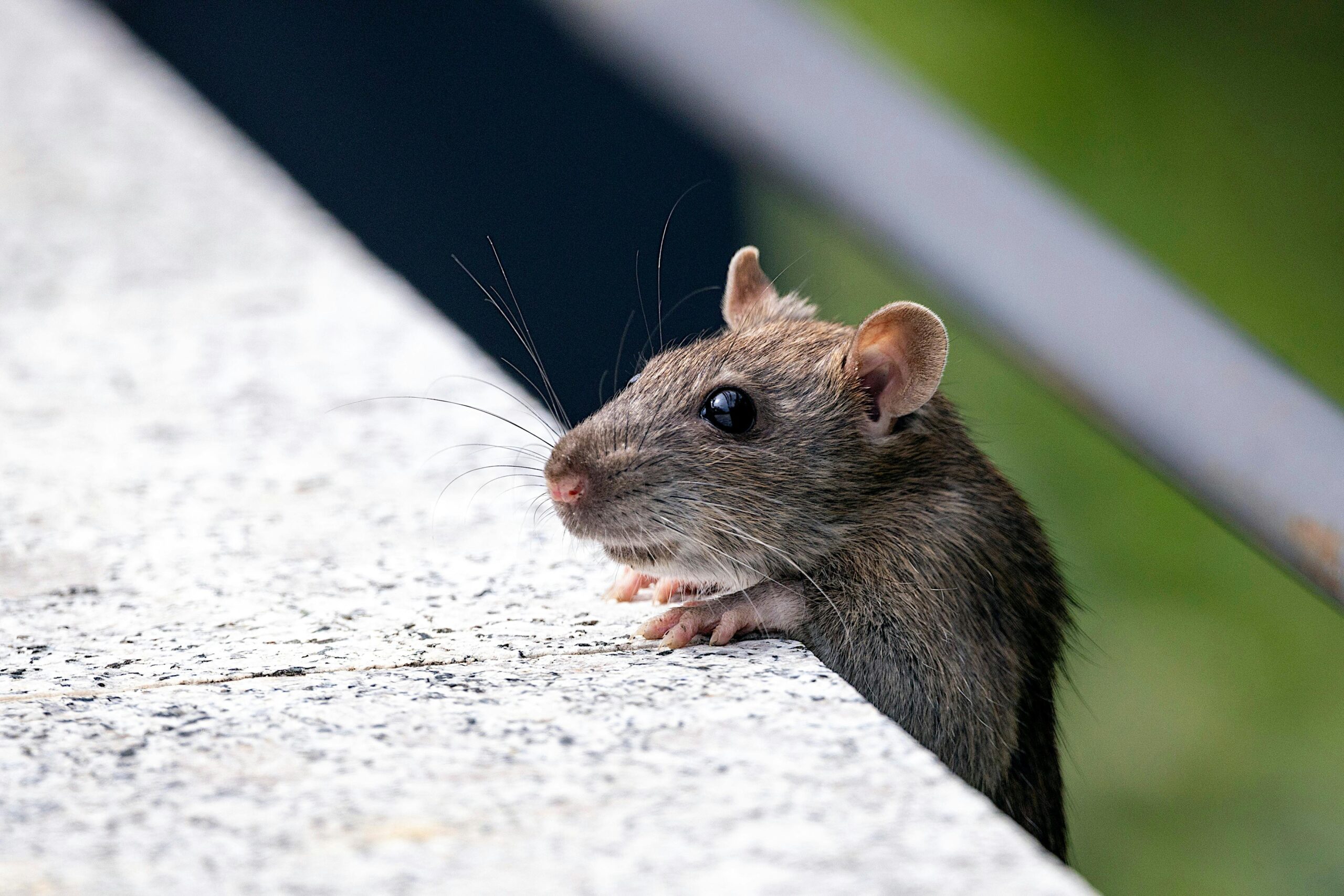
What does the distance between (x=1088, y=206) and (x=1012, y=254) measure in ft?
9.02

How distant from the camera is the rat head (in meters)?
2.89

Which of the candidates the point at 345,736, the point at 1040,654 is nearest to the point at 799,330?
the point at 1040,654

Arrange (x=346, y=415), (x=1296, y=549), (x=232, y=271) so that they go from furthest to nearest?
(x=232, y=271), (x=346, y=415), (x=1296, y=549)

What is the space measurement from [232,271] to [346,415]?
121 centimetres

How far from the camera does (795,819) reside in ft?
5.87

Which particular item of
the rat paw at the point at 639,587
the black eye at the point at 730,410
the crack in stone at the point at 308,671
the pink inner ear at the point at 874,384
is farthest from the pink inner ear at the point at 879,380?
the crack in stone at the point at 308,671

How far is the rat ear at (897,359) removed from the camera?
2.96 metres

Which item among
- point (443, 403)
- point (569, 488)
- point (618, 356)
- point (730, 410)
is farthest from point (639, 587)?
point (443, 403)

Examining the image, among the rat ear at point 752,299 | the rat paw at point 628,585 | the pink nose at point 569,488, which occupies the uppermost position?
the rat ear at point 752,299

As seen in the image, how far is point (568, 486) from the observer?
286cm

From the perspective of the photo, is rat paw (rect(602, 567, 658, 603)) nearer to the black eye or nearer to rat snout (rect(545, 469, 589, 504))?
rat snout (rect(545, 469, 589, 504))

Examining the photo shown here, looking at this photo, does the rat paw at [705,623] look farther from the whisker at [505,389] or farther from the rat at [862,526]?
the whisker at [505,389]

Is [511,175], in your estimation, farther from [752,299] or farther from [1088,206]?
[752,299]

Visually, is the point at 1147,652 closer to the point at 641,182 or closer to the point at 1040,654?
the point at 641,182
